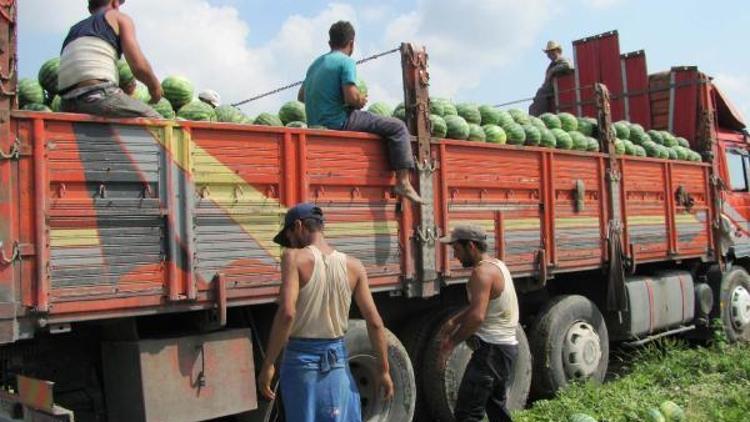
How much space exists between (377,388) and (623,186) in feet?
13.0

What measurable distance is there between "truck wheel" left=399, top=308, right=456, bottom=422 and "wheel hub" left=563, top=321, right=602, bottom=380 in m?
1.49

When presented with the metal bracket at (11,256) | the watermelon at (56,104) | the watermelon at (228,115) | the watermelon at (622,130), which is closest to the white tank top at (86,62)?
the watermelon at (56,104)

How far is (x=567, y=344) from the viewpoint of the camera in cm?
706

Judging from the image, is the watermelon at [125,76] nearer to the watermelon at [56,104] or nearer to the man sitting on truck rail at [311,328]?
the watermelon at [56,104]

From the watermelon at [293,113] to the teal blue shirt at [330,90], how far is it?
1.19 ft

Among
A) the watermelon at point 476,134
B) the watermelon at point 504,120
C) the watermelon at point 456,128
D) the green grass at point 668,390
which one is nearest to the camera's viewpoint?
the green grass at point 668,390

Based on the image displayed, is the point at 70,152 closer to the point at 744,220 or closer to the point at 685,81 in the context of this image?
the point at 685,81

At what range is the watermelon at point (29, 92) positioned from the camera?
15.7 feet

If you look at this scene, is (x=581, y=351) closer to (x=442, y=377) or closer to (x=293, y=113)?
(x=442, y=377)

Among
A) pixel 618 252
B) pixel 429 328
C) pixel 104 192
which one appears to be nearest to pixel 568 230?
pixel 618 252

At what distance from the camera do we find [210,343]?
450 centimetres

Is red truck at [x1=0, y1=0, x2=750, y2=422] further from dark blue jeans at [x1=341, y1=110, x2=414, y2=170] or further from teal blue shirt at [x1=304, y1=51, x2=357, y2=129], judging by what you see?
teal blue shirt at [x1=304, y1=51, x2=357, y2=129]

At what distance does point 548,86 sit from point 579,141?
3.52 m

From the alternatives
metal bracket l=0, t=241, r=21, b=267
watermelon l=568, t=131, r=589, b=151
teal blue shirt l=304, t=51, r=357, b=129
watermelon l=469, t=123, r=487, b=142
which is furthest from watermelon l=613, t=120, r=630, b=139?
metal bracket l=0, t=241, r=21, b=267
